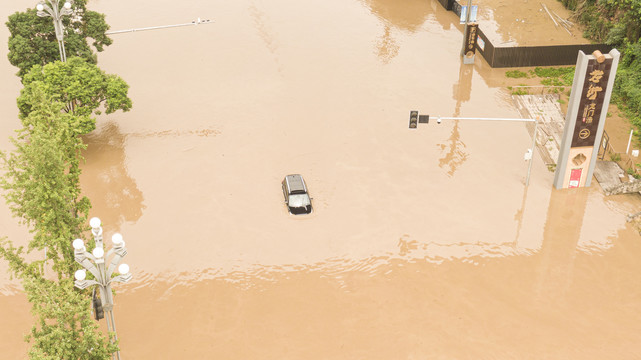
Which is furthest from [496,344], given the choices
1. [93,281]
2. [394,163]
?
[93,281]

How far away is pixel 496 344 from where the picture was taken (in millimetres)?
35250

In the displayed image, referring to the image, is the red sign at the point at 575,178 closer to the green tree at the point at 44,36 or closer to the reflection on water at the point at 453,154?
the reflection on water at the point at 453,154

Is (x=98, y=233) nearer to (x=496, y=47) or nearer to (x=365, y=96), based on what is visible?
(x=365, y=96)

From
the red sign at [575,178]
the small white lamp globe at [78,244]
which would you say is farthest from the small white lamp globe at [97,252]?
the red sign at [575,178]

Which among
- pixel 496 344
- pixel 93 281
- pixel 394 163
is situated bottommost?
pixel 496 344

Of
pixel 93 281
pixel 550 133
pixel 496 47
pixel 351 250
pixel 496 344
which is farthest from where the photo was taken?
pixel 496 47

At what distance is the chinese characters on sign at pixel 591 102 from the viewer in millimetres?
42781

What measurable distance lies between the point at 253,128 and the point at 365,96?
11.1 metres

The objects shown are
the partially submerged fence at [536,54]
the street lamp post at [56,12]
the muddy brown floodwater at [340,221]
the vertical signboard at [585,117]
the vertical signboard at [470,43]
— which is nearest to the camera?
the muddy brown floodwater at [340,221]

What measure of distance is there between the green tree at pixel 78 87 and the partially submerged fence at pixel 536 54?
114ft

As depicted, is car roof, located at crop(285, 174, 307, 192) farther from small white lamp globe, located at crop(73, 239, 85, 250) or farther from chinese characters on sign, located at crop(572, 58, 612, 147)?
small white lamp globe, located at crop(73, 239, 85, 250)

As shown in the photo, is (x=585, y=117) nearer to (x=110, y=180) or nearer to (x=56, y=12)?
(x=110, y=180)

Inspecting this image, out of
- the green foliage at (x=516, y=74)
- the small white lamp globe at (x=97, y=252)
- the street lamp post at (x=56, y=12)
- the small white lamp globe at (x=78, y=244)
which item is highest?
the street lamp post at (x=56, y=12)

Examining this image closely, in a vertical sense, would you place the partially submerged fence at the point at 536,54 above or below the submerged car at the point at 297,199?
above
